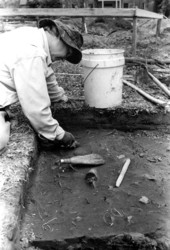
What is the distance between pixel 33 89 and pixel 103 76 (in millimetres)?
1189

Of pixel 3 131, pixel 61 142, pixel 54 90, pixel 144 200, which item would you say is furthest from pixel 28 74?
pixel 144 200

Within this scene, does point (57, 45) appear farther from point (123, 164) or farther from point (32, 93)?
point (123, 164)

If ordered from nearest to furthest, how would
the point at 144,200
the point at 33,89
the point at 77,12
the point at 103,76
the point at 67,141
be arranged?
the point at 144,200 < the point at 33,89 < the point at 67,141 < the point at 103,76 < the point at 77,12

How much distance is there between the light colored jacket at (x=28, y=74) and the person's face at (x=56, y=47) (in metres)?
0.07

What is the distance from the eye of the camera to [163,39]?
29.5ft

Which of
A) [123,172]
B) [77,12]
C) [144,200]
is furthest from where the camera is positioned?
[77,12]

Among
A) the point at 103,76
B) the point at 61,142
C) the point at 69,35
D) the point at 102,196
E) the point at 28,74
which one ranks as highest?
the point at 69,35

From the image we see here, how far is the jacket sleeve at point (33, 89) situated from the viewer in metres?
2.69

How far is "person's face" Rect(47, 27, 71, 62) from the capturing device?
2.95m

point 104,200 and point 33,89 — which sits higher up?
point 33,89

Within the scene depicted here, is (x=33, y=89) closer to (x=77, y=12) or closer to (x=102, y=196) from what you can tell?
(x=102, y=196)

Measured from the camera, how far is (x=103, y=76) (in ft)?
12.0

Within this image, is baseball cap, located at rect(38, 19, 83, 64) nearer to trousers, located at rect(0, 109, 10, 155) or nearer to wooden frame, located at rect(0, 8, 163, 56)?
trousers, located at rect(0, 109, 10, 155)

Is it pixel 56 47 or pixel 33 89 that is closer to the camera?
pixel 33 89
